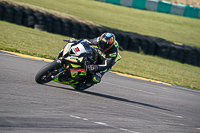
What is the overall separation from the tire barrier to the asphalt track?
9.34m

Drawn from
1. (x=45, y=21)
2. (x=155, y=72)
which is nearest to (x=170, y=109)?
(x=155, y=72)

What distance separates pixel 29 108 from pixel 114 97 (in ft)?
11.0

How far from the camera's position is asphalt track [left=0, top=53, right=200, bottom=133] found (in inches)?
174

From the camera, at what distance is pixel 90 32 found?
64.5 feet

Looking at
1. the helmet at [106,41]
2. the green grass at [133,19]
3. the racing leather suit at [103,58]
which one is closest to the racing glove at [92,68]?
the racing leather suit at [103,58]

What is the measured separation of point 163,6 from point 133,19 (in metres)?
7.97

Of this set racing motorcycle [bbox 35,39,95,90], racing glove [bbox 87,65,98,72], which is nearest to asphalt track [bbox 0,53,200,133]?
racing motorcycle [bbox 35,39,95,90]

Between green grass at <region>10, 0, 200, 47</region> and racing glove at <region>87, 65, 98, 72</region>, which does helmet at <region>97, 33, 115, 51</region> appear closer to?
racing glove at <region>87, 65, 98, 72</region>

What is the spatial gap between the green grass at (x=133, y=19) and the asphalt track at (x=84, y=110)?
18497mm

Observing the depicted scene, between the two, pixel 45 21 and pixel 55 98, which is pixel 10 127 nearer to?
pixel 55 98

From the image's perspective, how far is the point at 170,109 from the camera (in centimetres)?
796

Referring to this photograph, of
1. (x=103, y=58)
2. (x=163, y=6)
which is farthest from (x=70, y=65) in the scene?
(x=163, y=6)

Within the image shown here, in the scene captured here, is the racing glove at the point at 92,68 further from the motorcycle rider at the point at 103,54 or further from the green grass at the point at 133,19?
the green grass at the point at 133,19

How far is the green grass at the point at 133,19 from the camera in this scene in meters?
27.7
